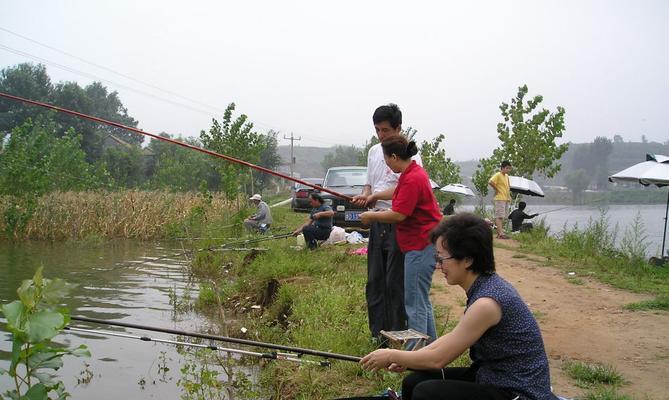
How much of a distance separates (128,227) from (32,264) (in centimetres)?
559

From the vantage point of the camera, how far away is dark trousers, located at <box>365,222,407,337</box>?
4871 millimetres

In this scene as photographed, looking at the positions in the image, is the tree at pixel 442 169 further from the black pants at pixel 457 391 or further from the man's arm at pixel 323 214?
the black pants at pixel 457 391

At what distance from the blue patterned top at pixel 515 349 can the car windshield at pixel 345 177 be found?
38.9 ft

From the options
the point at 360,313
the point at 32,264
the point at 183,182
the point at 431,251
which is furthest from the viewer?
the point at 183,182

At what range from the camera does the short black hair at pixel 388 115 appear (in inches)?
190

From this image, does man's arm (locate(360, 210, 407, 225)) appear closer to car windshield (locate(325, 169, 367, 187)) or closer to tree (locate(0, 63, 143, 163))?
car windshield (locate(325, 169, 367, 187))

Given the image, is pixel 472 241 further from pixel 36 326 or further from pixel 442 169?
pixel 442 169

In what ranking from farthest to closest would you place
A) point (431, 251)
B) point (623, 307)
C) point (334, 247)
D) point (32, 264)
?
point (32, 264) → point (334, 247) → point (623, 307) → point (431, 251)

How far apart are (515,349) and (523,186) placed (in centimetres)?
1480

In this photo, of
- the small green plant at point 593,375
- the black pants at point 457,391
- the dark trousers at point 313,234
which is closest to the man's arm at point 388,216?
the black pants at point 457,391

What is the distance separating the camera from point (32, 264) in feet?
42.9

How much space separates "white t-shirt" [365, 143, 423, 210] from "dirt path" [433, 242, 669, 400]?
188cm

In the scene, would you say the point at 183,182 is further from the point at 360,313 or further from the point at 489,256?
the point at 489,256

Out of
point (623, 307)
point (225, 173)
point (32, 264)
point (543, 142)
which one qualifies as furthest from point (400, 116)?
point (543, 142)
